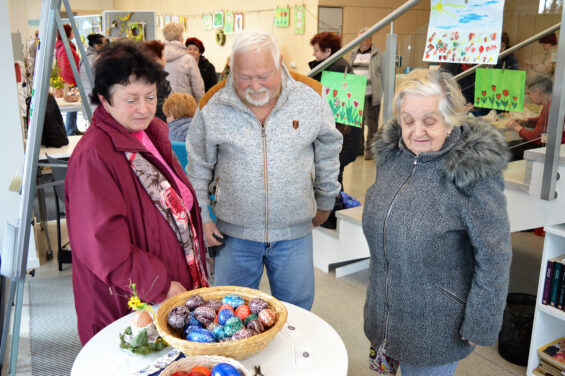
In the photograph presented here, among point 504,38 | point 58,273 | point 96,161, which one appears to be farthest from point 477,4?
point 58,273

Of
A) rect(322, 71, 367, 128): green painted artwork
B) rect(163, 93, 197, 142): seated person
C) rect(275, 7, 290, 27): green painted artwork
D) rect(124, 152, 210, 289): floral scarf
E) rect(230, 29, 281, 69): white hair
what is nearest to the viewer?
rect(124, 152, 210, 289): floral scarf

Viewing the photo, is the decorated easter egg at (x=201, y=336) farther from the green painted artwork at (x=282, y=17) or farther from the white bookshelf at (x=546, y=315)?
the green painted artwork at (x=282, y=17)

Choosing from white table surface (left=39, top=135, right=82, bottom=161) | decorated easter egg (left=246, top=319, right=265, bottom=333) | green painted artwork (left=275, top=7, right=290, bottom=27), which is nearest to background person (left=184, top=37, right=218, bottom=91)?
white table surface (left=39, top=135, right=82, bottom=161)

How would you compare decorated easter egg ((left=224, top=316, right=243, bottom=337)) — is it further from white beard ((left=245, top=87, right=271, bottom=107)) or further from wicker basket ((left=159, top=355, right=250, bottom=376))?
white beard ((left=245, top=87, right=271, bottom=107))

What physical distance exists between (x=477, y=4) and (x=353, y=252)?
5.77 feet

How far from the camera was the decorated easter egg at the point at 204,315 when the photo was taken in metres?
1.32

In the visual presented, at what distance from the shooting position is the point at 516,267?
3963 mm

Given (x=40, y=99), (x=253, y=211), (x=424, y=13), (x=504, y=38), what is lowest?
(x=253, y=211)

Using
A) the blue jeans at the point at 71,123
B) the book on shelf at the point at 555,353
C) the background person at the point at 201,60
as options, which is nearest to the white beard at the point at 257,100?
the book on shelf at the point at 555,353

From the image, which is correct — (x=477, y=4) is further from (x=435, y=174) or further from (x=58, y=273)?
(x=58, y=273)

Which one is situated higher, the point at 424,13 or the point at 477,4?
the point at 424,13

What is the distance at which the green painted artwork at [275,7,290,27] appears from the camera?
925 cm

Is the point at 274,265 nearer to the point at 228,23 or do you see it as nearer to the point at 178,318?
the point at 178,318

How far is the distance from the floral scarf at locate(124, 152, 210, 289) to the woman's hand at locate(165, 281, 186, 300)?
0.29ft
